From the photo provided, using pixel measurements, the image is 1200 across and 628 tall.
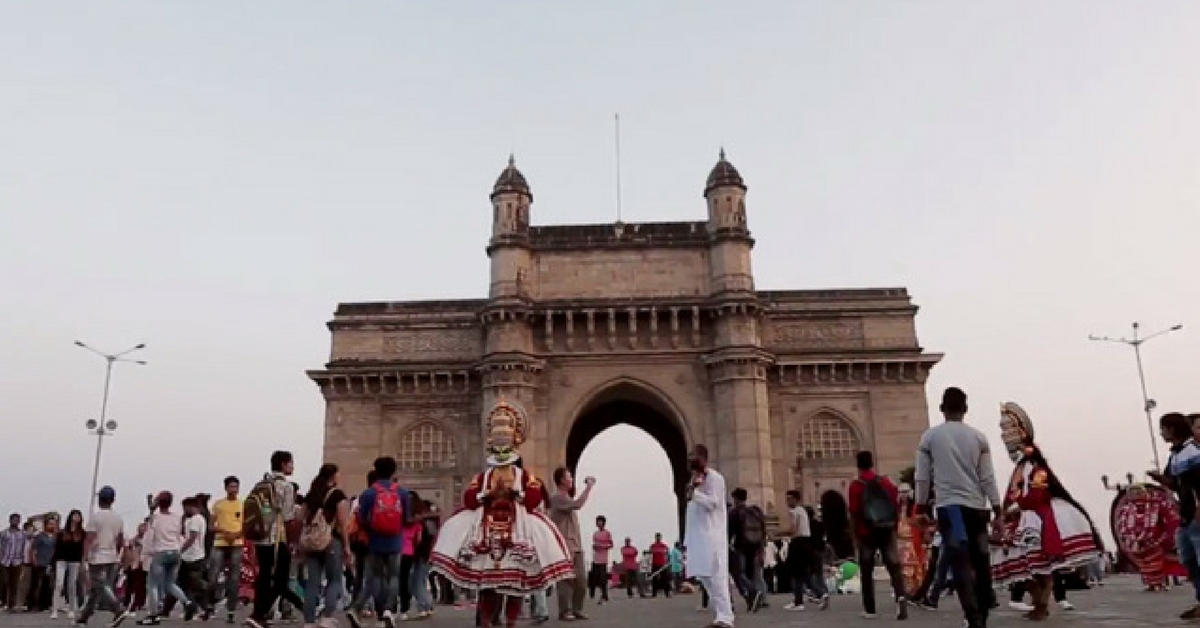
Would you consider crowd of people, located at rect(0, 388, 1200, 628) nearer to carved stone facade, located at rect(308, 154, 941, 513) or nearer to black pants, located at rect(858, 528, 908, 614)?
black pants, located at rect(858, 528, 908, 614)

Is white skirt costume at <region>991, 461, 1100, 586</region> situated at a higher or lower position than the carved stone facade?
lower

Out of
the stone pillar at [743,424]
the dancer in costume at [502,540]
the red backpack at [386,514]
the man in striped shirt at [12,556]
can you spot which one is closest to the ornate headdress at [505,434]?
the dancer in costume at [502,540]

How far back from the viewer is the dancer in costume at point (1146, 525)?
42.3 ft

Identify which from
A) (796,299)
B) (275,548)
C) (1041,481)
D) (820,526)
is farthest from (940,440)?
(796,299)

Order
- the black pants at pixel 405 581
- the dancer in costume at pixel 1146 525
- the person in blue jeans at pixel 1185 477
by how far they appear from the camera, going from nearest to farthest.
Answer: the person in blue jeans at pixel 1185 477, the dancer in costume at pixel 1146 525, the black pants at pixel 405 581

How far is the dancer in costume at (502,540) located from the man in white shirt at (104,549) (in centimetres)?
596

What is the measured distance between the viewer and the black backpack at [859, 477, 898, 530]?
1146 centimetres

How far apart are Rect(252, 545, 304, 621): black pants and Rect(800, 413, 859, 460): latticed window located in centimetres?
2347

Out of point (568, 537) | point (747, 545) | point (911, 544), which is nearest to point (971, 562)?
point (568, 537)

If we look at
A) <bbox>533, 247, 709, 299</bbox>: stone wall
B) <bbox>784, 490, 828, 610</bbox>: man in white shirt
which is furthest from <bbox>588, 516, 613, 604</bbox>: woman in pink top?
<bbox>533, 247, 709, 299</bbox>: stone wall

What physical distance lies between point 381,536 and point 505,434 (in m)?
2.17

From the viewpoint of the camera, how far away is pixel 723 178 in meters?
33.7

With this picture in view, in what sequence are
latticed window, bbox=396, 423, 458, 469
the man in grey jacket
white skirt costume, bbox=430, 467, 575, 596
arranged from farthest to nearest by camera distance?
latticed window, bbox=396, 423, 458, 469 → white skirt costume, bbox=430, 467, 575, 596 → the man in grey jacket

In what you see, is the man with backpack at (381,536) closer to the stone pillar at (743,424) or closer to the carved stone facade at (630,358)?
the carved stone facade at (630,358)
